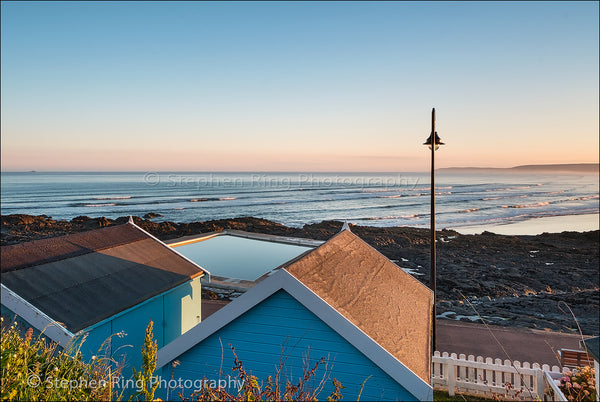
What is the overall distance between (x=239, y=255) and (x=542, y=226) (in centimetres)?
3827

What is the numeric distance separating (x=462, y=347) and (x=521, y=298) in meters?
7.67

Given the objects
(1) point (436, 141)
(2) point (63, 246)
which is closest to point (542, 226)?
(1) point (436, 141)

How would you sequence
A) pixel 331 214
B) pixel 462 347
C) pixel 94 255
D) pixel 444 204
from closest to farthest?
pixel 94 255 → pixel 462 347 → pixel 331 214 → pixel 444 204

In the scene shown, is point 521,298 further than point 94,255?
Yes

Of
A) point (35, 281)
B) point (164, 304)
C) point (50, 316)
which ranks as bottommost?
point (164, 304)

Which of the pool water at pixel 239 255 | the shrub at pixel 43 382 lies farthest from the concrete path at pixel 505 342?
the shrub at pixel 43 382

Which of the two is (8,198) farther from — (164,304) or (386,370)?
(386,370)

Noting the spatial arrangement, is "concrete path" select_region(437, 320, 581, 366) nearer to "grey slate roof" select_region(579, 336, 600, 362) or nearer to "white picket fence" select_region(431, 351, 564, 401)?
"white picket fence" select_region(431, 351, 564, 401)

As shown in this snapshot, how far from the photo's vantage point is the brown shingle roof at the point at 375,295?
542 centimetres

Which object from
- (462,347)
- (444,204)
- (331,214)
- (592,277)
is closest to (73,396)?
(462,347)

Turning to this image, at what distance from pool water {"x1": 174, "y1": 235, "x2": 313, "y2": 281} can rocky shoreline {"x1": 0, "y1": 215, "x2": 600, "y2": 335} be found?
7.66m

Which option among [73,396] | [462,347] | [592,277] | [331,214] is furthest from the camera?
[331,214]

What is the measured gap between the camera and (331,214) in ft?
185

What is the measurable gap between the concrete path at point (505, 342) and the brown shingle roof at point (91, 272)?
7.94 m
